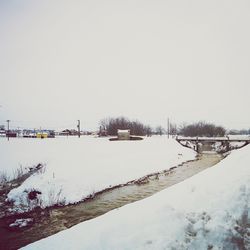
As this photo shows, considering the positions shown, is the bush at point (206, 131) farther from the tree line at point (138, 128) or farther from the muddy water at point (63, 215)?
the muddy water at point (63, 215)

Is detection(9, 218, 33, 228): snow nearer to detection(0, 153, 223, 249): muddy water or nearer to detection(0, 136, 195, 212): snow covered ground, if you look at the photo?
detection(0, 153, 223, 249): muddy water

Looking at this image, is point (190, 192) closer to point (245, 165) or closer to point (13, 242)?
point (245, 165)

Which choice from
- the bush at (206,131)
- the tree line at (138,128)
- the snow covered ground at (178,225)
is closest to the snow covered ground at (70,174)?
the snow covered ground at (178,225)

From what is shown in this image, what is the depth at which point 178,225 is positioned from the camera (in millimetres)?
5047

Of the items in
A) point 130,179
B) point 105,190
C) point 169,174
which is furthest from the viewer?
point 169,174

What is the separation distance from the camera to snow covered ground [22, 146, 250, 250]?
4.74 metres

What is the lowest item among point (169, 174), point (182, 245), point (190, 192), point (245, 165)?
point (169, 174)

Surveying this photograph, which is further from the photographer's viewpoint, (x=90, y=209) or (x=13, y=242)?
(x=90, y=209)

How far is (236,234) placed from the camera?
489 cm

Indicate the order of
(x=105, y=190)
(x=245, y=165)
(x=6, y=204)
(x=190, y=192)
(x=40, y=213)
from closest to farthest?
(x=190, y=192) → (x=245, y=165) → (x=40, y=213) → (x=6, y=204) → (x=105, y=190)

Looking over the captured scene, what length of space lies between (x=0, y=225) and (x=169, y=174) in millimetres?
18465

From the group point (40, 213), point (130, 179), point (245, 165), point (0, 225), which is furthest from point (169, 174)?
point (245, 165)


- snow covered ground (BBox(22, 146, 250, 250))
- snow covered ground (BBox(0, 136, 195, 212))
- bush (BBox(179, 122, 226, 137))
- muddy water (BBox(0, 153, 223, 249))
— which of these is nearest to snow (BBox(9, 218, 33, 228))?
muddy water (BBox(0, 153, 223, 249))

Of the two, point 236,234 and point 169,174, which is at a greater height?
point 236,234
